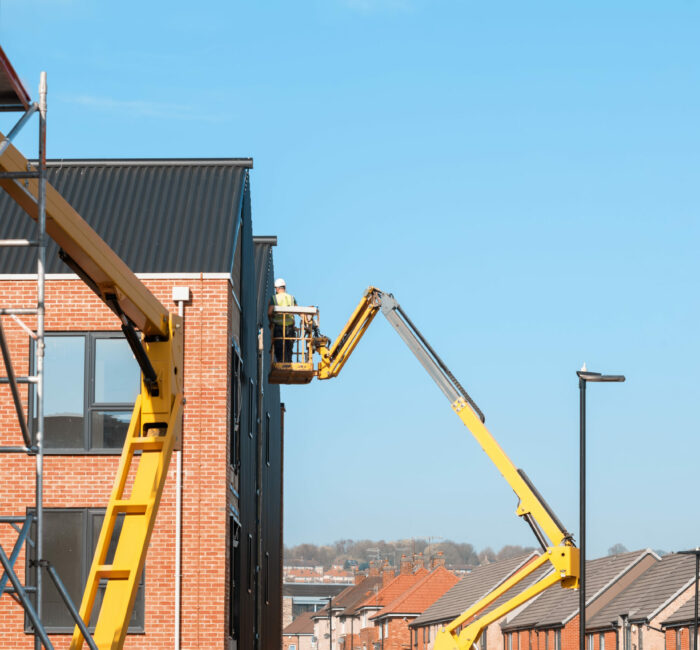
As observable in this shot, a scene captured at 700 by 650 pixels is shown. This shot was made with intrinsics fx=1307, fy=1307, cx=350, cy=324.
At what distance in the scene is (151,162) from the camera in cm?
2711

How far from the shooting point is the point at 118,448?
2409cm

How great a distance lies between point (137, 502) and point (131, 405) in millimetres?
7300

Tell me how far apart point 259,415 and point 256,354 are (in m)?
2.28

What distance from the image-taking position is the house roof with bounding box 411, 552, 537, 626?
81812 millimetres

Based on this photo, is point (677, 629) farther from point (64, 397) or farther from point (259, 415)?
point (64, 397)

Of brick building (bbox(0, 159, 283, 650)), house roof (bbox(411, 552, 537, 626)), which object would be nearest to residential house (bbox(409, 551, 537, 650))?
house roof (bbox(411, 552, 537, 626))

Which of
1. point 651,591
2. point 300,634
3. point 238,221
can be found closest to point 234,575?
point 238,221

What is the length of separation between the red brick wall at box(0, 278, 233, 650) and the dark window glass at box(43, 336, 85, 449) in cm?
32

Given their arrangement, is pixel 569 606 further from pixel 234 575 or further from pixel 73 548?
pixel 73 548

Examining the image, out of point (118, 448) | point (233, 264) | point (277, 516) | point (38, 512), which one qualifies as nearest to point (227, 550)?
point (118, 448)

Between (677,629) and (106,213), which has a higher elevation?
(106,213)

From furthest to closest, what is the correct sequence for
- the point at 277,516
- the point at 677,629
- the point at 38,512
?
the point at 677,629 → the point at 277,516 → the point at 38,512

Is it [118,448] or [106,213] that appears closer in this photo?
[118,448]

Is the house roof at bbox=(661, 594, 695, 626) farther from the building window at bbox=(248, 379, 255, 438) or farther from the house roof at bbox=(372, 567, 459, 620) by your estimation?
the house roof at bbox=(372, 567, 459, 620)
